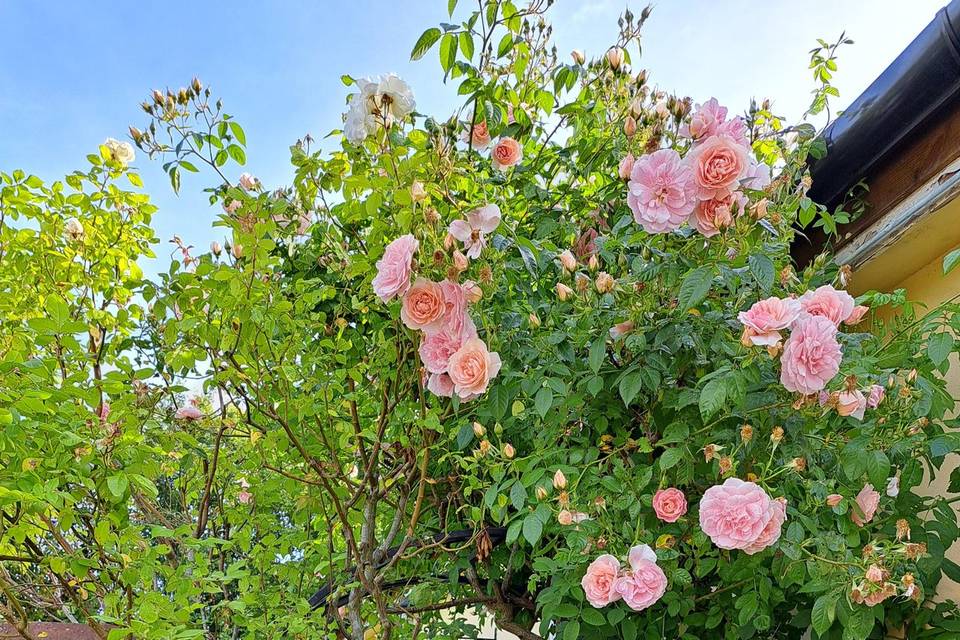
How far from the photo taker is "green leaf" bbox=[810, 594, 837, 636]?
4.11 ft

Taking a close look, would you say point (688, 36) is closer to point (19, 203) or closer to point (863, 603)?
point (863, 603)

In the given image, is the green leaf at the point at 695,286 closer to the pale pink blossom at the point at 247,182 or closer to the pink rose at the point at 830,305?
the pink rose at the point at 830,305

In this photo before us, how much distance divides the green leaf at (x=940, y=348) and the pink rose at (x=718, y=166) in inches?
19.9

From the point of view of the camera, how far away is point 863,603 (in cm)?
125

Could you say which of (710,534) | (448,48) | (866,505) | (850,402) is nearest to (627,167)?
(448,48)

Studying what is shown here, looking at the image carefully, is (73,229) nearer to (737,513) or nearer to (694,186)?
(694,186)

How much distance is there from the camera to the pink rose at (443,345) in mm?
1440

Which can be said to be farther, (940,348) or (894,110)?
(894,110)

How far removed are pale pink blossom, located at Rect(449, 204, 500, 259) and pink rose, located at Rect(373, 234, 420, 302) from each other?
0.31ft

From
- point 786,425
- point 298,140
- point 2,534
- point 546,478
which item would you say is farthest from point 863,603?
point 2,534

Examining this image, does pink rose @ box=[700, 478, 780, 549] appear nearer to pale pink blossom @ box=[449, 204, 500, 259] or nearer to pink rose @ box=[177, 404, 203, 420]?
pale pink blossom @ box=[449, 204, 500, 259]

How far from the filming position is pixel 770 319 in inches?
48.4

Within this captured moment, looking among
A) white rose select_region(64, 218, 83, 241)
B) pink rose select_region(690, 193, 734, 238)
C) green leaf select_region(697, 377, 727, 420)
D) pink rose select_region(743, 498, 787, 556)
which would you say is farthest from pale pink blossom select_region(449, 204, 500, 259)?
white rose select_region(64, 218, 83, 241)

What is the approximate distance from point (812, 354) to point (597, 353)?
0.39 m
